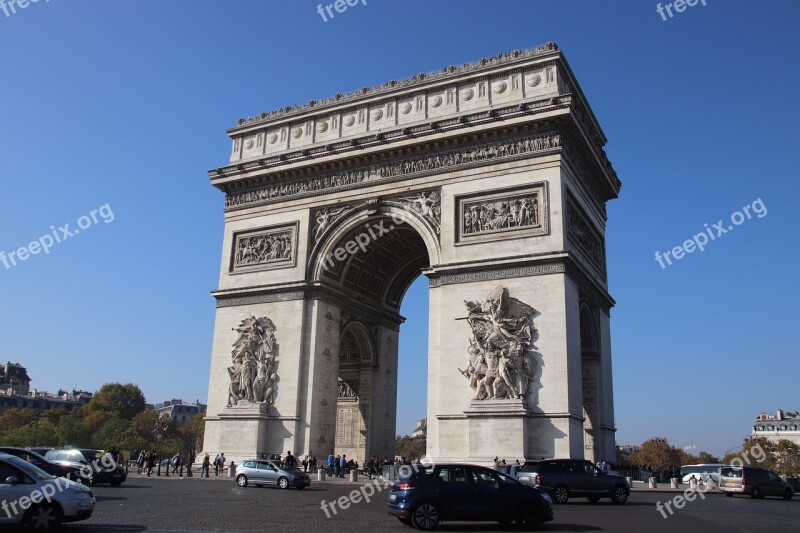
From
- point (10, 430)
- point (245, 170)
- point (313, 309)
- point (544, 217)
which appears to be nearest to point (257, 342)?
point (313, 309)

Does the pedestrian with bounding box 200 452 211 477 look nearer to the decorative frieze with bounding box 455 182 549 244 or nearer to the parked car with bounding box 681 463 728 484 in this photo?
the decorative frieze with bounding box 455 182 549 244

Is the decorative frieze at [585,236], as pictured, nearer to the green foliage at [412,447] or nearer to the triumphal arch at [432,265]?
the triumphal arch at [432,265]

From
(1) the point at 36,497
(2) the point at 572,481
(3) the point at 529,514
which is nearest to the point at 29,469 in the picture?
(1) the point at 36,497

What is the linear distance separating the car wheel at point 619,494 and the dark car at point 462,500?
717 centimetres

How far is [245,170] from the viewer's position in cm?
3362

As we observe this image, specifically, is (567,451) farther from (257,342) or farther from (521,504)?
(257,342)

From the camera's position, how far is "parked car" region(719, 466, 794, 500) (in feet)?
79.4

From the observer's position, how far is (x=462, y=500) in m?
12.7

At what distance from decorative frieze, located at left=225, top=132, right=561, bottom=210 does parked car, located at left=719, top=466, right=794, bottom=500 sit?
13418mm

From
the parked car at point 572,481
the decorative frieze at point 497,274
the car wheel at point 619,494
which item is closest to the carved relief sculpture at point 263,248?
the decorative frieze at point 497,274

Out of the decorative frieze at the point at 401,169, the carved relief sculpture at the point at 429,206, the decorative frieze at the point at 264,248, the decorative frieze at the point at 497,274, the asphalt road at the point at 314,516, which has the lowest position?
the asphalt road at the point at 314,516

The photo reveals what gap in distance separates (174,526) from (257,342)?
1931 centimetres

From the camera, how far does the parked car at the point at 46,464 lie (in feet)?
59.6

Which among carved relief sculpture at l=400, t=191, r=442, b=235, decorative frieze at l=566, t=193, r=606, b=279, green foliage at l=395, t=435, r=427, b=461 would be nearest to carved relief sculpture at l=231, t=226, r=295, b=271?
carved relief sculpture at l=400, t=191, r=442, b=235
